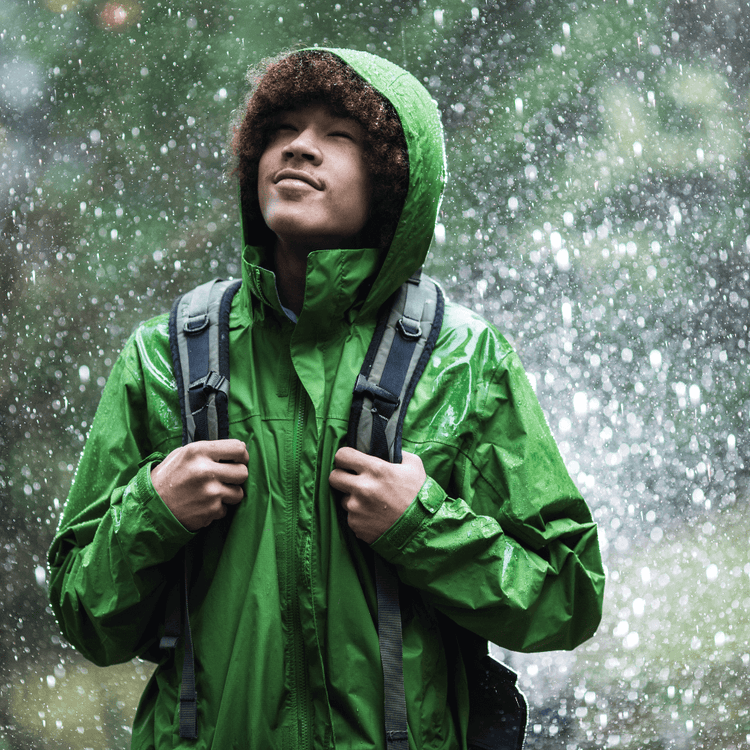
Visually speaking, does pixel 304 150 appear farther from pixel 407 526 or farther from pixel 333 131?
pixel 407 526

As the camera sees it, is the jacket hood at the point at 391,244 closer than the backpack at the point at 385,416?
No

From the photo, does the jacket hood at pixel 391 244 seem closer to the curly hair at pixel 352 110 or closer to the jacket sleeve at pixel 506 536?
the curly hair at pixel 352 110

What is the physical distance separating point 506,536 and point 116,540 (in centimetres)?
66

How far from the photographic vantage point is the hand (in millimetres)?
1319

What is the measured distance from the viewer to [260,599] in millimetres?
1349

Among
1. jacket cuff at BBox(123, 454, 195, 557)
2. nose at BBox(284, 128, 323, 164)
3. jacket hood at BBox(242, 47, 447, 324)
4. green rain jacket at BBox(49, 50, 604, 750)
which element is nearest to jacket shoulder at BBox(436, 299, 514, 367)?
green rain jacket at BBox(49, 50, 604, 750)

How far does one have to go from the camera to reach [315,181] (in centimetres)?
150

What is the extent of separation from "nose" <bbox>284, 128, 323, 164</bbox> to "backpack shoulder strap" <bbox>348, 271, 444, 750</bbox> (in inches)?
12.6

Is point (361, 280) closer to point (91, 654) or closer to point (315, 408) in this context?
point (315, 408)

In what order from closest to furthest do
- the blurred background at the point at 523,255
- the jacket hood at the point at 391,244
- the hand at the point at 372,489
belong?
the hand at the point at 372,489 < the jacket hood at the point at 391,244 < the blurred background at the point at 523,255

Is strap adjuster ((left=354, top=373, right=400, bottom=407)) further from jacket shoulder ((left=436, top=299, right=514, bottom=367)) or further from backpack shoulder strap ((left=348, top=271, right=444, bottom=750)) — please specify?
jacket shoulder ((left=436, top=299, right=514, bottom=367))

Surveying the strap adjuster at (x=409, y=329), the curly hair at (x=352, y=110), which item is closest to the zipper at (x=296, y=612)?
the strap adjuster at (x=409, y=329)

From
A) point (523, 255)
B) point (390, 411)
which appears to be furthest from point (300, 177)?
point (523, 255)

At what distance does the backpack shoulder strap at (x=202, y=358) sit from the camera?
140 cm
